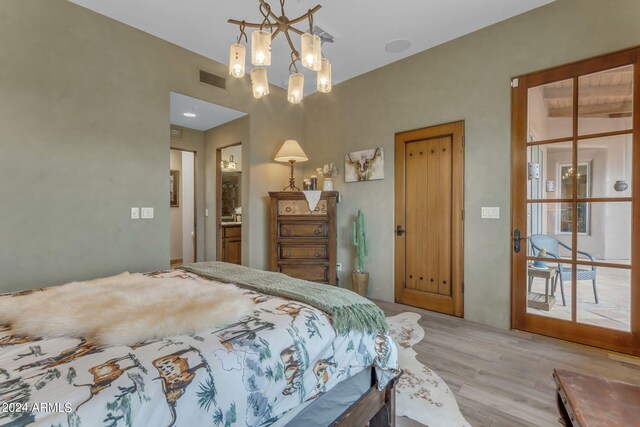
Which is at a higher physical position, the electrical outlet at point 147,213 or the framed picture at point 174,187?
the framed picture at point 174,187

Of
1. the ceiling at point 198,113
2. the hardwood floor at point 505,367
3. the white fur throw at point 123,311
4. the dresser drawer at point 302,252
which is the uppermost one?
the ceiling at point 198,113

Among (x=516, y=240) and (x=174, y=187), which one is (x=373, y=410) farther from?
(x=174, y=187)

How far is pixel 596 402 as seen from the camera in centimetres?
99

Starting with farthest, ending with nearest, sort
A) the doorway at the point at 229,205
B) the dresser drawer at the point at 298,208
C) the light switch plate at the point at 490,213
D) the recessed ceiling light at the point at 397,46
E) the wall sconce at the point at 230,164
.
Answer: the wall sconce at the point at 230,164 → the doorway at the point at 229,205 → the dresser drawer at the point at 298,208 → the recessed ceiling light at the point at 397,46 → the light switch plate at the point at 490,213

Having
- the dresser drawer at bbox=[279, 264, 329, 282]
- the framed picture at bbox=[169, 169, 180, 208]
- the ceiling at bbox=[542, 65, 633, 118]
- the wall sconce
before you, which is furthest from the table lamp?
the ceiling at bbox=[542, 65, 633, 118]

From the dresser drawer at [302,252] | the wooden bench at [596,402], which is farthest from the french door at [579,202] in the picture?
the dresser drawer at [302,252]

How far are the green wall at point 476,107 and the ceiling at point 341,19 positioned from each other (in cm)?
22

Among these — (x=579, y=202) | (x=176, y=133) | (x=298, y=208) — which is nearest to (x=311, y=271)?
(x=298, y=208)

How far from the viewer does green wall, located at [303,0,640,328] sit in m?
2.49

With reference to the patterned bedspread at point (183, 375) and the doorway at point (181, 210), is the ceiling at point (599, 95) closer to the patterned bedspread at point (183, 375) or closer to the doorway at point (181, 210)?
the patterned bedspread at point (183, 375)

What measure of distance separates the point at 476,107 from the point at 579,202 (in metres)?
1.26

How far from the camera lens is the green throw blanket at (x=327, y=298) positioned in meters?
1.30

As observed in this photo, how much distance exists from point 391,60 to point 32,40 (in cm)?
339

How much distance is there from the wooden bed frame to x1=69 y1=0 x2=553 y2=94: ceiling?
9.50 ft
